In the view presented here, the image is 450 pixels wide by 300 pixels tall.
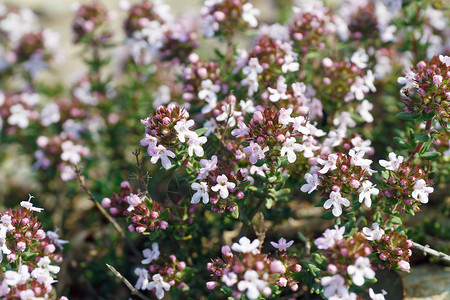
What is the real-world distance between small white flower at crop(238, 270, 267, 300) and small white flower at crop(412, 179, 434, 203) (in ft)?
4.53

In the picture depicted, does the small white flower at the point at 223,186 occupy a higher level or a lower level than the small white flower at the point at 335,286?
higher

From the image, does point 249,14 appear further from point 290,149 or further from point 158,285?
point 158,285

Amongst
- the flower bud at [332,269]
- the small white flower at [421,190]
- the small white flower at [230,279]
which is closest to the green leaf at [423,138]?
the small white flower at [421,190]

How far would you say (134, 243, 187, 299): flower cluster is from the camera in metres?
3.64

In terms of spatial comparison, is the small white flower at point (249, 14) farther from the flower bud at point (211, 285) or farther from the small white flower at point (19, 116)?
the small white flower at point (19, 116)

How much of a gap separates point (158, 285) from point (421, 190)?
7.13ft

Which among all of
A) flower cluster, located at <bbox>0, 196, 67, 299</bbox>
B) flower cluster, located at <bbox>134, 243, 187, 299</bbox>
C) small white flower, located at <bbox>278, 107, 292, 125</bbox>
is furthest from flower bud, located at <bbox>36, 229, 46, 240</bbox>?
small white flower, located at <bbox>278, 107, 292, 125</bbox>

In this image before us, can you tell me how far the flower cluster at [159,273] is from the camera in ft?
11.9

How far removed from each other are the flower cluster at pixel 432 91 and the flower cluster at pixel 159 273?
230 cm

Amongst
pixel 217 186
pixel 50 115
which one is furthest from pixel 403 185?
pixel 50 115

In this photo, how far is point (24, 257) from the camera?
11.5 ft

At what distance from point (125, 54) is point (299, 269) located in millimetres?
6128

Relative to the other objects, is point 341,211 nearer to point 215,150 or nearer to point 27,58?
point 215,150

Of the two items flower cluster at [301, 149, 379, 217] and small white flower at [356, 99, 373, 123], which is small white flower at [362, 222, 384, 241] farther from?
small white flower at [356, 99, 373, 123]
